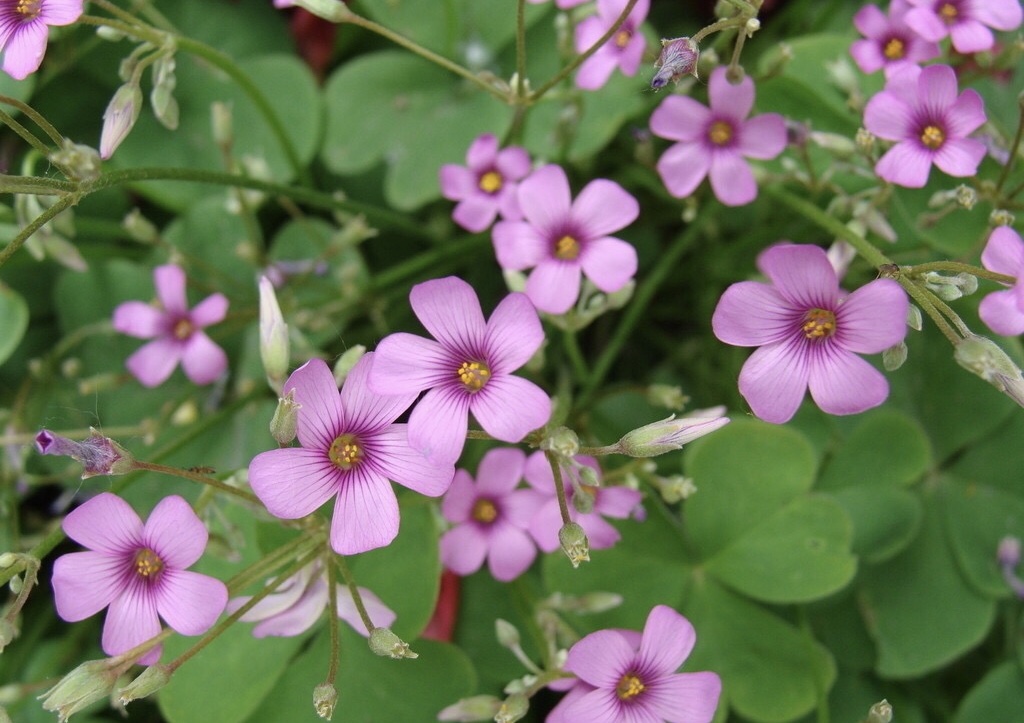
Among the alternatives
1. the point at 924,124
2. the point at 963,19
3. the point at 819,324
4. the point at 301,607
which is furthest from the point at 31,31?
the point at 963,19

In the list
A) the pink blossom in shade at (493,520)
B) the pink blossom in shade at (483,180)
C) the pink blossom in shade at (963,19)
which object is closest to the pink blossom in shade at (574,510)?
the pink blossom in shade at (493,520)

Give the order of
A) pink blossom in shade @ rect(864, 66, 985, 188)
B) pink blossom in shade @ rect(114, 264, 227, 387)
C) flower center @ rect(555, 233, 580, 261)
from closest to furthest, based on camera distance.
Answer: pink blossom in shade @ rect(864, 66, 985, 188) → flower center @ rect(555, 233, 580, 261) → pink blossom in shade @ rect(114, 264, 227, 387)

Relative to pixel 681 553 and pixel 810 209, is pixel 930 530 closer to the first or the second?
pixel 681 553

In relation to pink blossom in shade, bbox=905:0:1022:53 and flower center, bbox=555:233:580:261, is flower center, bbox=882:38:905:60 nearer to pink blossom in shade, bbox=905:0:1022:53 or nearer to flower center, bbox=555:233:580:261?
pink blossom in shade, bbox=905:0:1022:53

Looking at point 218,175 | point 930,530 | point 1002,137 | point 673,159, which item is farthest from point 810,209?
point 218,175

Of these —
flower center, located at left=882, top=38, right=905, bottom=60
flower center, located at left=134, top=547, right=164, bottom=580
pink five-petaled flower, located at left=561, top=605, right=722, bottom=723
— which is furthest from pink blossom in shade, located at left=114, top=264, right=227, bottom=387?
flower center, located at left=882, top=38, right=905, bottom=60

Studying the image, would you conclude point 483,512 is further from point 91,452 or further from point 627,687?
point 91,452

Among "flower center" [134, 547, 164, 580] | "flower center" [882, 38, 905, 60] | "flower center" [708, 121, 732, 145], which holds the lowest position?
"flower center" [134, 547, 164, 580]
